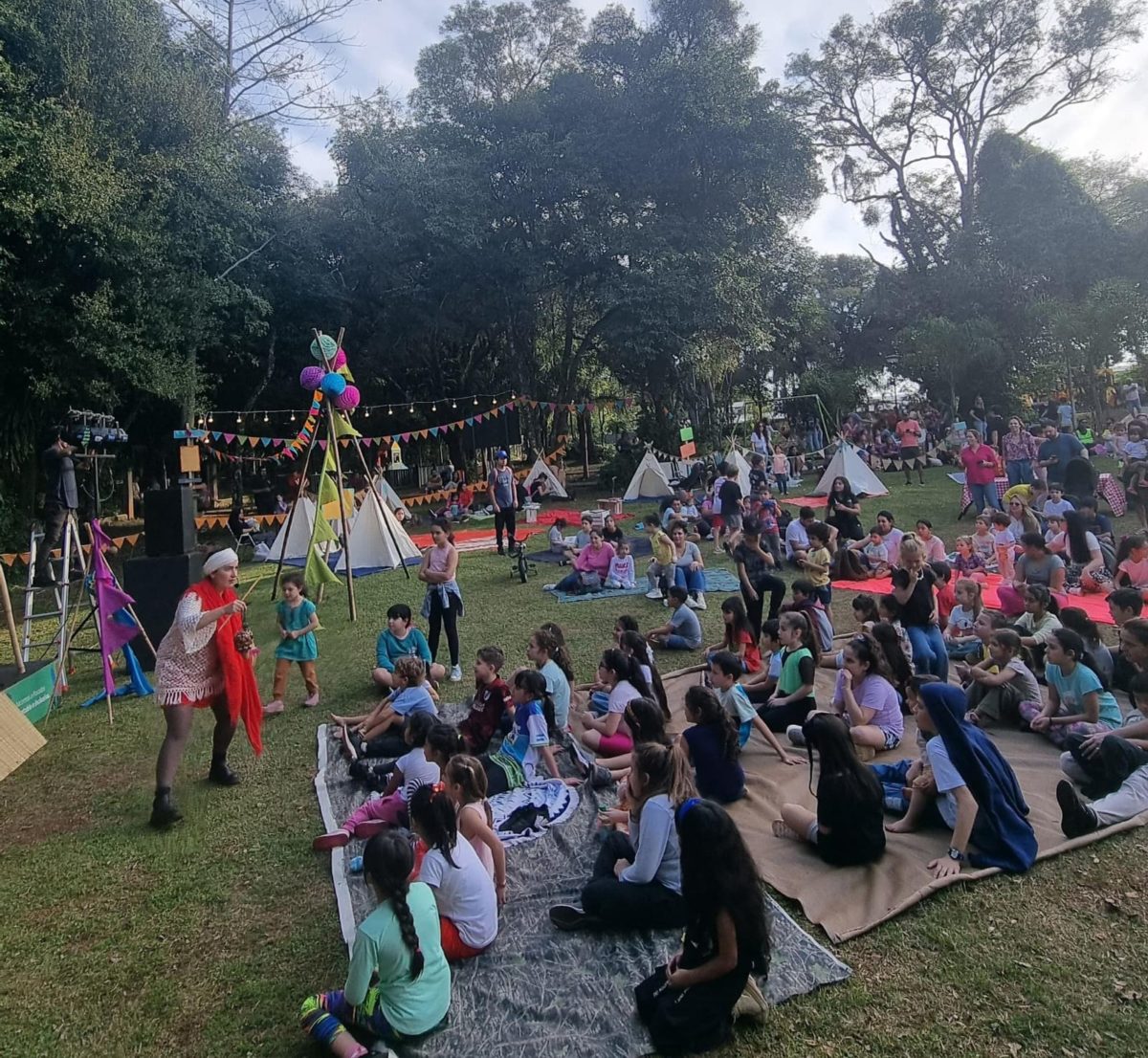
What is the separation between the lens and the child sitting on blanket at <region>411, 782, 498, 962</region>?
132 inches

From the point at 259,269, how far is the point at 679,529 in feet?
54.0

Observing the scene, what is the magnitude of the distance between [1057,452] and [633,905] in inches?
484

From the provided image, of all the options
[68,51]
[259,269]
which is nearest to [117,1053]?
[68,51]

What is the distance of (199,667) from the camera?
514cm

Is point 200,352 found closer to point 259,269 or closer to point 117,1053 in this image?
point 259,269

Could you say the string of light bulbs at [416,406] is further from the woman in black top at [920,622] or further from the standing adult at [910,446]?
the woman in black top at [920,622]

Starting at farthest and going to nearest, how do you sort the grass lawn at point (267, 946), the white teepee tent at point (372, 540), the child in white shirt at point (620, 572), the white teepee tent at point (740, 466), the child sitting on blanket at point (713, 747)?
1. the white teepee tent at point (740, 466)
2. the white teepee tent at point (372, 540)
3. the child in white shirt at point (620, 572)
4. the child sitting on blanket at point (713, 747)
5. the grass lawn at point (267, 946)

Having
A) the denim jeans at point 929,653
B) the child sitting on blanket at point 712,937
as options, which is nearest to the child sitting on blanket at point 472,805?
the child sitting on blanket at point 712,937

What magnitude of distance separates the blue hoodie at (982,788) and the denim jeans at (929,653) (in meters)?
2.40

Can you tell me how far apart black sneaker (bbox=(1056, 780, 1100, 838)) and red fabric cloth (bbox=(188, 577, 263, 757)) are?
507 cm

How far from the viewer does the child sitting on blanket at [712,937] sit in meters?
2.88

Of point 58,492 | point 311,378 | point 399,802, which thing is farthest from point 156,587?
point 399,802

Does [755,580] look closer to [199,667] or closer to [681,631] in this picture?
[681,631]

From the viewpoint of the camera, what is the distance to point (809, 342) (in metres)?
35.2
